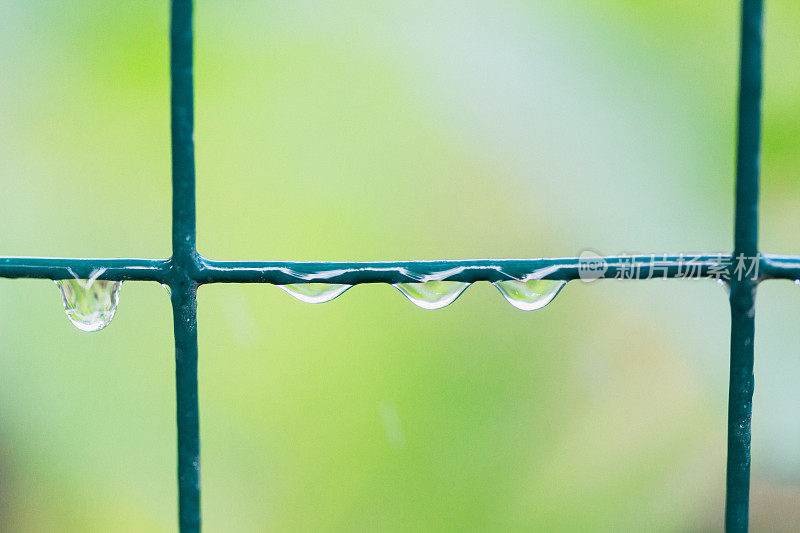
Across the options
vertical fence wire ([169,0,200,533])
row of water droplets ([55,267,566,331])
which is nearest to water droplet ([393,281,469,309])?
row of water droplets ([55,267,566,331])

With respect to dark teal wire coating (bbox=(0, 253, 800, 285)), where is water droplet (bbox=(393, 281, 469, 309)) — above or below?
below

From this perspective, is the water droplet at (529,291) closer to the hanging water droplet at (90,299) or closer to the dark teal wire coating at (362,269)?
the dark teal wire coating at (362,269)

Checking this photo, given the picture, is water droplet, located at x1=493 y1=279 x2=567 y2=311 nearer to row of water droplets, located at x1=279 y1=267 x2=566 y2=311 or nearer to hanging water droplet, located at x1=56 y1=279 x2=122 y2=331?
row of water droplets, located at x1=279 y1=267 x2=566 y2=311

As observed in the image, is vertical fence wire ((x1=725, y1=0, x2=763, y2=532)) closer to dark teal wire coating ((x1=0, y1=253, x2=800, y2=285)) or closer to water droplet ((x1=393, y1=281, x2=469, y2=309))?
dark teal wire coating ((x1=0, y1=253, x2=800, y2=285))

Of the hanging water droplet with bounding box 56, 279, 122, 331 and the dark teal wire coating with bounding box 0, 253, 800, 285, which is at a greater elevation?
the dark teal wire coating with bounding box 0, 253, 800, 285

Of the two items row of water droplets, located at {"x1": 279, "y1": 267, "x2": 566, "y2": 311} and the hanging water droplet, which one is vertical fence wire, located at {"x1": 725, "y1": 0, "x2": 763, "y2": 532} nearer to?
row of water droplets, located at {"x1": 279, "y1": 267, "x2": 566, "y2": 311}

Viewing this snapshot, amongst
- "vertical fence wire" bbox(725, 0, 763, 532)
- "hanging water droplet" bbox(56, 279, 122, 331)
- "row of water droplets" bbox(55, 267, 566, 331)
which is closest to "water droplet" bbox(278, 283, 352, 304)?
"row of water droplets" bbox(55, 267, 566, 331)

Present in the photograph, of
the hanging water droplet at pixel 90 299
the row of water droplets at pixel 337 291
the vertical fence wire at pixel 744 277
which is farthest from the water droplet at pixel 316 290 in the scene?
the vertical fence wire at pixel 744 277
